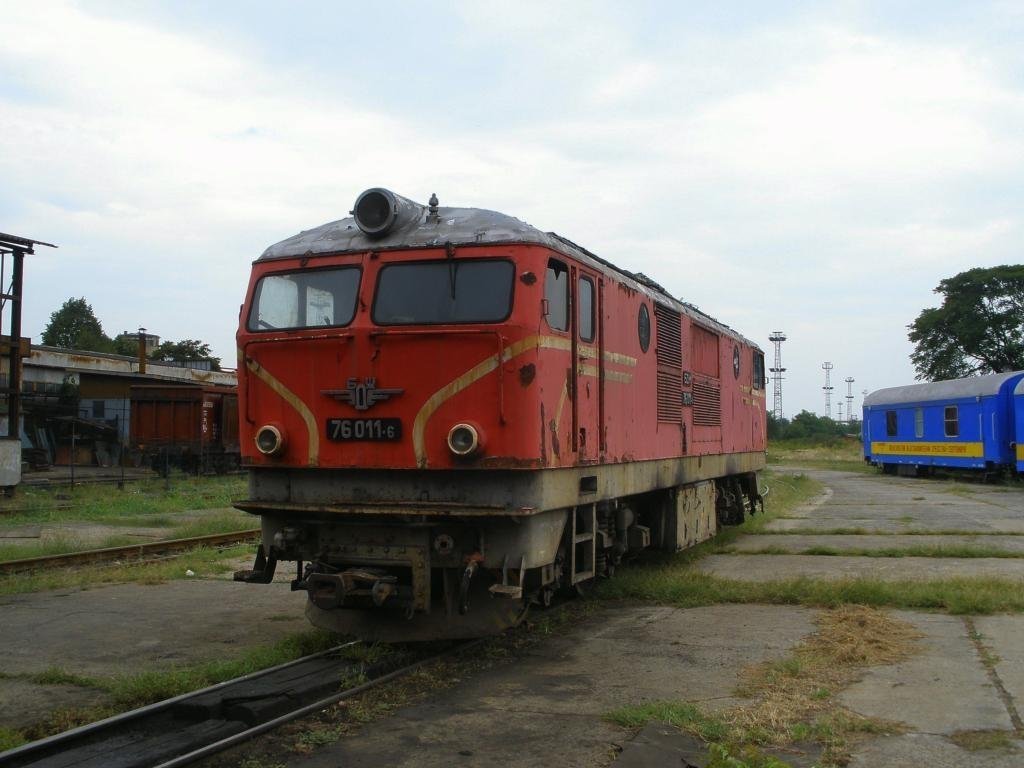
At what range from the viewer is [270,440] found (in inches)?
273

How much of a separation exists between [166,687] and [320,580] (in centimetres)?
116

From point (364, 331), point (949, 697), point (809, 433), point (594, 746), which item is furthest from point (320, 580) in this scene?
point (809, 433)

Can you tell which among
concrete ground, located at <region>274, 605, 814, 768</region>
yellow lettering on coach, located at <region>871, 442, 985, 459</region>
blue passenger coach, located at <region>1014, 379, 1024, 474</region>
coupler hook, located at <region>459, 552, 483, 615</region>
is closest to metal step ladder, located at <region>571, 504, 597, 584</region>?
concrete ground, located at <region>274, 605, 814, 768</region>

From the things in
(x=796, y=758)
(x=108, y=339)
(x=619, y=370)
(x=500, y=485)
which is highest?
(x=108, y=339)

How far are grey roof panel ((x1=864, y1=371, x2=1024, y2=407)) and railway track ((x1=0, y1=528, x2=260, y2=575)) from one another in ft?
73.0

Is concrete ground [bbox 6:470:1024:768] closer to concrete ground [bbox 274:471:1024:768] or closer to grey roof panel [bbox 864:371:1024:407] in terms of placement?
concrete ground [bbox 274:471:1024:768]

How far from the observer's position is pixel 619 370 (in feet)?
27.3

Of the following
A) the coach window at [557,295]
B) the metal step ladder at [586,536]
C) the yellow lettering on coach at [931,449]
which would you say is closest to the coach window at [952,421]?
the yellow lettering on coach at [931,449]

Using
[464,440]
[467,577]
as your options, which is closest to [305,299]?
[464,440]

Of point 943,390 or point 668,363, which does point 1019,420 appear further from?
point 668,363

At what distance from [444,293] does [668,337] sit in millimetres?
4092

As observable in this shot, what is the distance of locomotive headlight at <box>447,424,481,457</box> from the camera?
632 centimetres

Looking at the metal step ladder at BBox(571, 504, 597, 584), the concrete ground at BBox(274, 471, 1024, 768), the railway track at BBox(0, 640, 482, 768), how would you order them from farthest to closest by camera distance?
the metal step ladder at BBox(571, 504, 597, 584)
the concrete ground at BBox(274, 471, 1024, 768)
the railway track at BBox(0, 640, 482, 768)

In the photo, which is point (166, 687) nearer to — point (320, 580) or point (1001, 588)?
point (320, 580)
